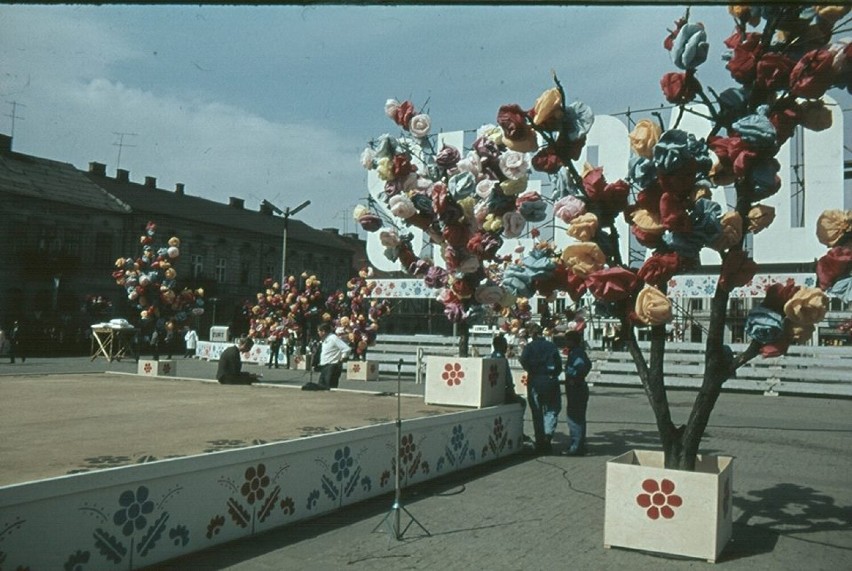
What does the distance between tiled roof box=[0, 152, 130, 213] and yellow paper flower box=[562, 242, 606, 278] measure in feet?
15.9

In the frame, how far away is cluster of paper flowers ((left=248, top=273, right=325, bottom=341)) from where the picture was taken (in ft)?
89.8

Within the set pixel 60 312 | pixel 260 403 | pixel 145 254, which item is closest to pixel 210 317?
pixel 60 312

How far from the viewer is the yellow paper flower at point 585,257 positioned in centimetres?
627

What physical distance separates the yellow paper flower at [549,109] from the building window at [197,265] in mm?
50628

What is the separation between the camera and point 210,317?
184 feet

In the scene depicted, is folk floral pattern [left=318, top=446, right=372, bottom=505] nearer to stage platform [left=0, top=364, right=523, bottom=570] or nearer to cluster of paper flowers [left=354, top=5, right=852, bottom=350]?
stage platform [left=0, top=364, right=523, bottom=570]

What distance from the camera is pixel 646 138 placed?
6062 millimetres

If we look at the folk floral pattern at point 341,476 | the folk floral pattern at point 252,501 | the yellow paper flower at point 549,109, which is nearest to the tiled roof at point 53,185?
the folk floral pattern at point 252,501

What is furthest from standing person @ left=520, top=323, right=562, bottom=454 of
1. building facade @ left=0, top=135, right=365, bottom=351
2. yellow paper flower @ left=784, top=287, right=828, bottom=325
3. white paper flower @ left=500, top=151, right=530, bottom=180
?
building facade @ left=0, top=135, right=365, bottom=351

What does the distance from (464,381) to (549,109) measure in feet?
16.9

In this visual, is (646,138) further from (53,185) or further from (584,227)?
(53,185)

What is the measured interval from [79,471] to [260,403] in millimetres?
5343

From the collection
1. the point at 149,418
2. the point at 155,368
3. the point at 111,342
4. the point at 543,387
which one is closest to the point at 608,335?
the point at 155,368

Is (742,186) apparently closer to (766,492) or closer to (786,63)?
(786,63)
